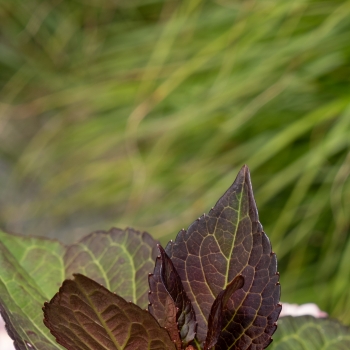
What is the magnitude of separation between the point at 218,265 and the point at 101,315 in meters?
0.05

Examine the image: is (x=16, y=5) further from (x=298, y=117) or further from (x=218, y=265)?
(x=218, y=265)

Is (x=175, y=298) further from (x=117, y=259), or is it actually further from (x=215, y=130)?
(x=215, y=130)

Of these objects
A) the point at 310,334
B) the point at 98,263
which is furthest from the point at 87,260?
the point at 310,334

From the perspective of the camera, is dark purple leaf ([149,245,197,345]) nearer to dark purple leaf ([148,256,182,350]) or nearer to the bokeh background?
dark purple leaf ([148,256,182,350])

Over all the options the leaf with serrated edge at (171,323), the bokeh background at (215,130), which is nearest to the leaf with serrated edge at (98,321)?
the leaf with serrated edge at (171,323)

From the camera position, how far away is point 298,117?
38.4 inches

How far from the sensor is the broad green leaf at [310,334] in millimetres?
245

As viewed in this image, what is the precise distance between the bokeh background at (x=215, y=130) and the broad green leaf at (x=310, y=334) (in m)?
0.59

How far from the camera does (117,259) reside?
0.85 ft

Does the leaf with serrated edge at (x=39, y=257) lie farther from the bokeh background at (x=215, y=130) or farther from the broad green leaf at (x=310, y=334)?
the bokeh background at (x=215, y=130)

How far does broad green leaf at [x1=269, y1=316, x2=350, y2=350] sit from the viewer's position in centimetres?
24

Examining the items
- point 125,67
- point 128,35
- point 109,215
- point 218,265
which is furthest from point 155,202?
point 218,265

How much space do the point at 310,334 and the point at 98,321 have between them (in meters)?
0.11

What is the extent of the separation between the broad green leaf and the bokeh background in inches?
23.3
